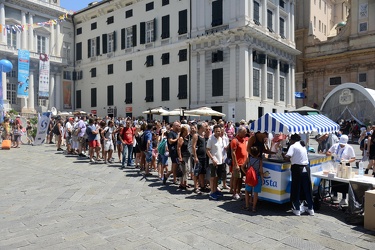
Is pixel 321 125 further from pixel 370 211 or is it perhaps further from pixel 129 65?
pixel 129 65

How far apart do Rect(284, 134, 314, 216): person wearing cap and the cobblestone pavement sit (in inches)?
9.8

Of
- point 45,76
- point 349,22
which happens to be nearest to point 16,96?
point 45,76

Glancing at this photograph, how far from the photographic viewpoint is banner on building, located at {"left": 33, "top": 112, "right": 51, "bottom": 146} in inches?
707

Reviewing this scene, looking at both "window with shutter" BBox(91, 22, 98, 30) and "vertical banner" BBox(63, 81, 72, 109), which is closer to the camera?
"window with shutter" BBox(91, 22, 98, 30)

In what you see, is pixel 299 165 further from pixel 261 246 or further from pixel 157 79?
pixel 157 79

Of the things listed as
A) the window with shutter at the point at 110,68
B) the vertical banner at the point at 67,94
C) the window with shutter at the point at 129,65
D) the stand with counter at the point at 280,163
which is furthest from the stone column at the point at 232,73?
the vertical banner at the point at 67,94

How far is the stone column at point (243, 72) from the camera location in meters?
24.5

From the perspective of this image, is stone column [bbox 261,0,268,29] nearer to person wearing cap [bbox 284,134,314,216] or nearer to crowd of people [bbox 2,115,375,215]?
crowd of people [bbox 2,115,375,215]

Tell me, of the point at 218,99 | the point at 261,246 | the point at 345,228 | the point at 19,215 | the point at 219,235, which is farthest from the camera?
the point at 218,99

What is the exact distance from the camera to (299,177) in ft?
20.7

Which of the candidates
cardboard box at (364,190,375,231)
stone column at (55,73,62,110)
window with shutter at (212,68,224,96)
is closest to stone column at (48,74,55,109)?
stone column at (55,73,62,110)

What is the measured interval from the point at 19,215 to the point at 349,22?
42316mm

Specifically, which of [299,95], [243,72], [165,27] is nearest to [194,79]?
[243,72]

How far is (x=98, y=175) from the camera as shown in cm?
987
